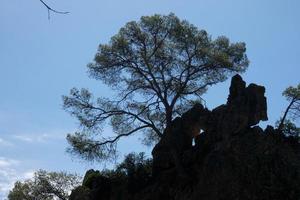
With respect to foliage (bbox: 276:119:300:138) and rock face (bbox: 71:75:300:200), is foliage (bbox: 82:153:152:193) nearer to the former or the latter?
rock face (bbox: 71:75:300:200)

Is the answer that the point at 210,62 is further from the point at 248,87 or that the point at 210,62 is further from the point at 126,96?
the point at 126,96

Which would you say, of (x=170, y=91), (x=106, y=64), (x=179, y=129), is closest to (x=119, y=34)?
(x=106, y=64)

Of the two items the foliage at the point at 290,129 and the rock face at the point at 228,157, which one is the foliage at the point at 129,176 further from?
the foliage at the point at 290,129

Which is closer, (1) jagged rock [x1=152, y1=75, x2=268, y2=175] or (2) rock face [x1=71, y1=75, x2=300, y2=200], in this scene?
(2) rock face [x1=71, y1=75, x2=300, y2=200]

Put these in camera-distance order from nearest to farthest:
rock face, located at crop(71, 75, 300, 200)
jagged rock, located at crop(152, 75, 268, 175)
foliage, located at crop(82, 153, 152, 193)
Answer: rock face, located at crop(71, 75, 300, 200), jagged rock, located at crop(152, 75, 268, 175), foliage, located at crop(82, 153, 152, 193)

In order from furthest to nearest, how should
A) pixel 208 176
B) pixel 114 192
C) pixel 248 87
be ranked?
pixel 114 192 → pixel 248 87 → pixel 208 176

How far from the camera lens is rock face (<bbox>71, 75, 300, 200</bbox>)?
29438 mm

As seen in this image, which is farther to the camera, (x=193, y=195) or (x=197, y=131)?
(x=197, y=131)

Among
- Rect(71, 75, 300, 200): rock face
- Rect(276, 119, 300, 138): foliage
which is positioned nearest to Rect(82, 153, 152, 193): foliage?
Rect(71, 75, 300, 200): rock face

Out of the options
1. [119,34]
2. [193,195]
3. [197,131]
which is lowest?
[193,195]

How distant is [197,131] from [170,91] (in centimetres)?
398

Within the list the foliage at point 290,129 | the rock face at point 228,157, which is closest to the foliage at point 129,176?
the rock face at point 228,157

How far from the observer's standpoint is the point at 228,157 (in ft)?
102

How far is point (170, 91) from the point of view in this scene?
1435 inches
